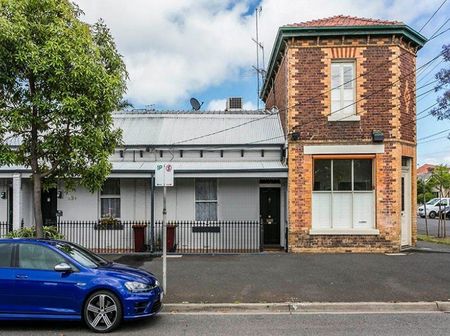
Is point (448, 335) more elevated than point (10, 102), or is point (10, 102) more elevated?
point (10, 102)

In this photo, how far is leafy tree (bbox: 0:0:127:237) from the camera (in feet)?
29.5

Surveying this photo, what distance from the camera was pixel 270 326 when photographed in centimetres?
736

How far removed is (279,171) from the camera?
15.4 m

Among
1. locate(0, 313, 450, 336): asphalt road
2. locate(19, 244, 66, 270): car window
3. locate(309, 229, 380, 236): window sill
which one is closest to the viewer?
locate(0, 313, 450, 336): asphalt road

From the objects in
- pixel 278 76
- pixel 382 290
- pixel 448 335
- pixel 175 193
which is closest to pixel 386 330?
pixel 448 335

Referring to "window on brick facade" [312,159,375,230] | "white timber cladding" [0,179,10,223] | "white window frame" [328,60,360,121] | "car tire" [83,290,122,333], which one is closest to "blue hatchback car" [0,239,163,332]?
"car tire" [83,290,122,333]

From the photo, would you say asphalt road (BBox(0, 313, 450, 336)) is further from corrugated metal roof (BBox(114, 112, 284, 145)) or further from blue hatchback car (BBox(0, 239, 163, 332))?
corrugated metal roof (BBox(114, 112, 284, 145))

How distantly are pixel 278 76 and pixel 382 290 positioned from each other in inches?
426

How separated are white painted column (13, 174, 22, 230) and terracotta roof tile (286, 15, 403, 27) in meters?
10.2

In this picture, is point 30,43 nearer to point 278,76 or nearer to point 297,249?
point 297,249

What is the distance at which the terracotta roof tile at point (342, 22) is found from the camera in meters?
15.3

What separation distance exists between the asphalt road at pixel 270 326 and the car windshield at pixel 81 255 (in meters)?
0.97

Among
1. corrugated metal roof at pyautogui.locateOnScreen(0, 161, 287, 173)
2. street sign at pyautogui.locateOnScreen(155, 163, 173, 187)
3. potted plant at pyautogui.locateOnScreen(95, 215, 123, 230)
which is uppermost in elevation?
corrugated metal roof at pyautogui.locateOnScreen(0, 161, 287, 173)

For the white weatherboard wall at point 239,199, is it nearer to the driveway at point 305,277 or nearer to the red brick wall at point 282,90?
the driveway at point 305,277
